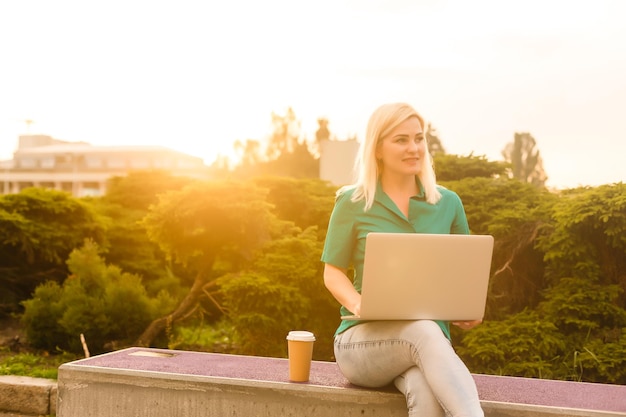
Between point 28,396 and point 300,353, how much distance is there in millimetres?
2210

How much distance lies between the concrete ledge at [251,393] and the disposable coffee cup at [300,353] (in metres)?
0.06

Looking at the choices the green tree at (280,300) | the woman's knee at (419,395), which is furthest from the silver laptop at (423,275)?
the green tree at (280,300)

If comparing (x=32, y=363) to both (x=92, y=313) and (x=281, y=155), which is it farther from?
(x=281, y=155)

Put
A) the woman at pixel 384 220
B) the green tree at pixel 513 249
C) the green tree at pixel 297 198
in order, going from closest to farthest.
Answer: the woman at pixel 384 220 → the green tree at pixel 513 249 → the green tree at pixel 297 198

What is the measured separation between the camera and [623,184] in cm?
453

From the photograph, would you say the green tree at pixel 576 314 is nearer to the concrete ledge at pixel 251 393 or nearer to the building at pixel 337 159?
the concrete ledge at pixel 251 393

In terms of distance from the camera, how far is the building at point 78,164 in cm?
6500

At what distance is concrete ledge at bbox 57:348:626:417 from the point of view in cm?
288

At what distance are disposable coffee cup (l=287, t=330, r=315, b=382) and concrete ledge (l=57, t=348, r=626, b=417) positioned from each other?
0.20 ft

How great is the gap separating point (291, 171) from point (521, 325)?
18384 mm

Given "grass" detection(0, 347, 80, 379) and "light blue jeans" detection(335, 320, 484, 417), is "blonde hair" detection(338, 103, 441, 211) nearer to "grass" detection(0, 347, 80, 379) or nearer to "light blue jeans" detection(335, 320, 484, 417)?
"light blue jeans" detection(335, 320, 484, 417)

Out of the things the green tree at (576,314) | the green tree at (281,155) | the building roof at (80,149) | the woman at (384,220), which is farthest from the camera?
the building roof at (80,149)

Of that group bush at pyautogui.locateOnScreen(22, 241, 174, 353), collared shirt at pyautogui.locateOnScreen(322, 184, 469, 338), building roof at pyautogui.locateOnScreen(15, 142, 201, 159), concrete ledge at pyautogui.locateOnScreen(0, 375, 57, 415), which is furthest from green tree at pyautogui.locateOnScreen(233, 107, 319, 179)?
building roof at pyautogui.locateOnScreen(15, 142, 201, 159)

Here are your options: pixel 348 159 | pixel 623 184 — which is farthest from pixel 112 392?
pixel 348 159
